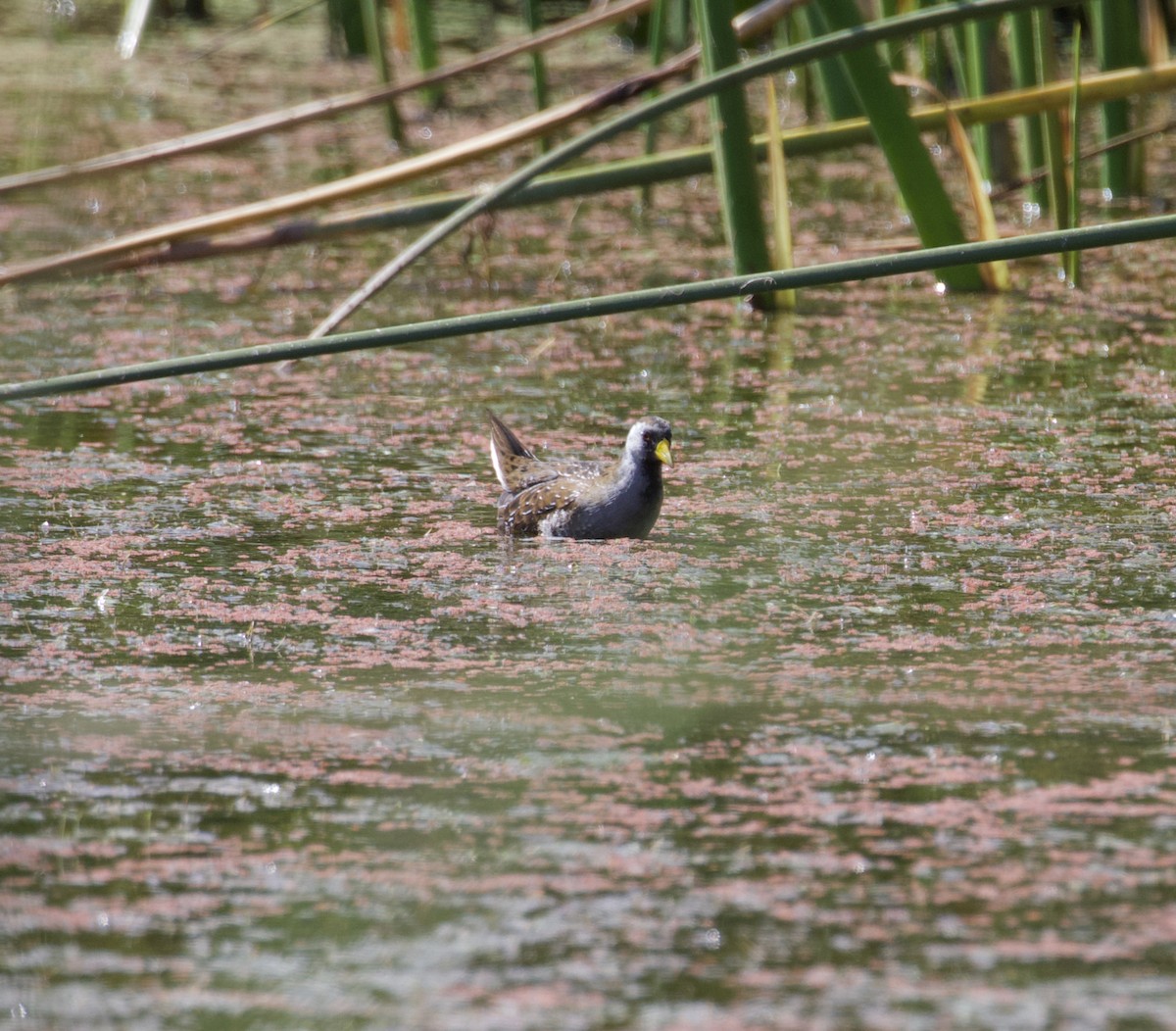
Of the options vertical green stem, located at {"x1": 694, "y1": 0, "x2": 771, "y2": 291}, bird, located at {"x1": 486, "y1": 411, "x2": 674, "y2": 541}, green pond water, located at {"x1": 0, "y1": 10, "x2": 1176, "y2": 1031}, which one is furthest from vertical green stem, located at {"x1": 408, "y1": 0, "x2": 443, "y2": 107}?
bird, located at {"x1": 486, "y1": 411, "x2": 674, "y2": 541}

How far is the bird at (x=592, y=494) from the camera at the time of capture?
4195 millimetres

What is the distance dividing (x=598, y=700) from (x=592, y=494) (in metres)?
1.18

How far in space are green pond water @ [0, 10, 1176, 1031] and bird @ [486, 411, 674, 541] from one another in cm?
9

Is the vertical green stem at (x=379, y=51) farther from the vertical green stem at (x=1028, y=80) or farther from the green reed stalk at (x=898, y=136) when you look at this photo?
the vertical green stem at (x=1028, y=80)

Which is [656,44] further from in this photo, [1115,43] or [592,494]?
[592,494]

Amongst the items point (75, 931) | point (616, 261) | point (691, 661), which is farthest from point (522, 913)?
point (616, 261)

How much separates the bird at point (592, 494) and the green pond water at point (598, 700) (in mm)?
90

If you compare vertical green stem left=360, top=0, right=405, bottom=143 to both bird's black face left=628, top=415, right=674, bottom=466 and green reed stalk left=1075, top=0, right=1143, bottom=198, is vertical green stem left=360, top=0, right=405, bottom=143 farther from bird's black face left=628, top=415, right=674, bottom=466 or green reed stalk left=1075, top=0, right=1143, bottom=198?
bird's black face left=628, top=415, right=674, bottom=466

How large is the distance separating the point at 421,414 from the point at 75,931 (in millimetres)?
3026

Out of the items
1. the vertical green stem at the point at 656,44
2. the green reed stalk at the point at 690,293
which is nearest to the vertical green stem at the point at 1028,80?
the vertical green stem at the point at 656,44

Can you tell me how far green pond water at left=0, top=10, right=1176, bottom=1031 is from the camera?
7.48 feet

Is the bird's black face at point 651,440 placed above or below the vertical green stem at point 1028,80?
below

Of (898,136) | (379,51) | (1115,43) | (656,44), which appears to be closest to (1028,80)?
(1115,43)

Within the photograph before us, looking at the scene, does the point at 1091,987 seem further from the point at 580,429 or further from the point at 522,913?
the point at 580,429
